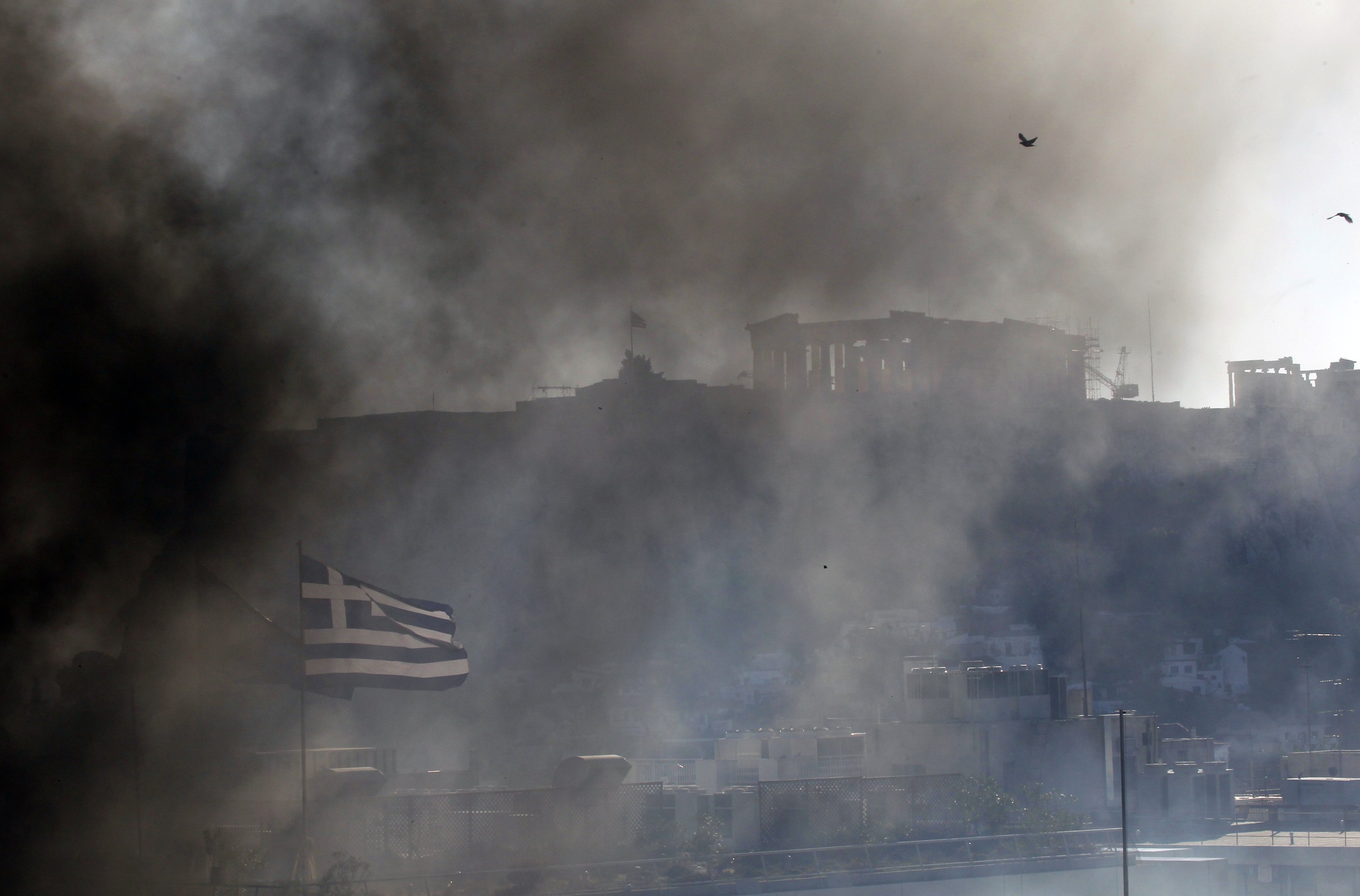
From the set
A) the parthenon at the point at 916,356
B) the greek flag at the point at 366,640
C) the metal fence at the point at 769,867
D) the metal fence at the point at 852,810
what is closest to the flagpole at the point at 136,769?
the metal fence at the point at 769,867

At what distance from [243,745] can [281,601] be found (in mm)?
9328

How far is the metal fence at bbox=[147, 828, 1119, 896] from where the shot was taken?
12633 mm

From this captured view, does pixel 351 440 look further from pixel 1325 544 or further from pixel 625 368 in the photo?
pixel 1325 544

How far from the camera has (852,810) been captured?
1534cm

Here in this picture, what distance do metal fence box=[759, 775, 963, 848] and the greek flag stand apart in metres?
3.77

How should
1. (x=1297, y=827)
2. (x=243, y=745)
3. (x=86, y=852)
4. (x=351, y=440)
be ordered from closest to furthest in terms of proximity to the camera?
(x=86, y=852), (x=1297, y=827), (x=243, y=745), (x=351, y=440)

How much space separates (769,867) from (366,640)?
4113mm

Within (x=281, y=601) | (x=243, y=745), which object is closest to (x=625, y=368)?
(x=281, y=601)

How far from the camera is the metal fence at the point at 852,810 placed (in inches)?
584

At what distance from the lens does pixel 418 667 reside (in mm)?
12289

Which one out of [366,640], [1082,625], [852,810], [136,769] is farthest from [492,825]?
[1082,625]

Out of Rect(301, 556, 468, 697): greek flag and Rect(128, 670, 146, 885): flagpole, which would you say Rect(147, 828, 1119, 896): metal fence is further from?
Rect(301, 556, 468, 697): greek flag

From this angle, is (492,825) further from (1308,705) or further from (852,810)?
(1308,705)

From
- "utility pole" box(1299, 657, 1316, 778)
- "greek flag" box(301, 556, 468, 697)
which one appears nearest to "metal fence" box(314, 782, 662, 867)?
"greek flag" box(301, 556, 468, 697)
